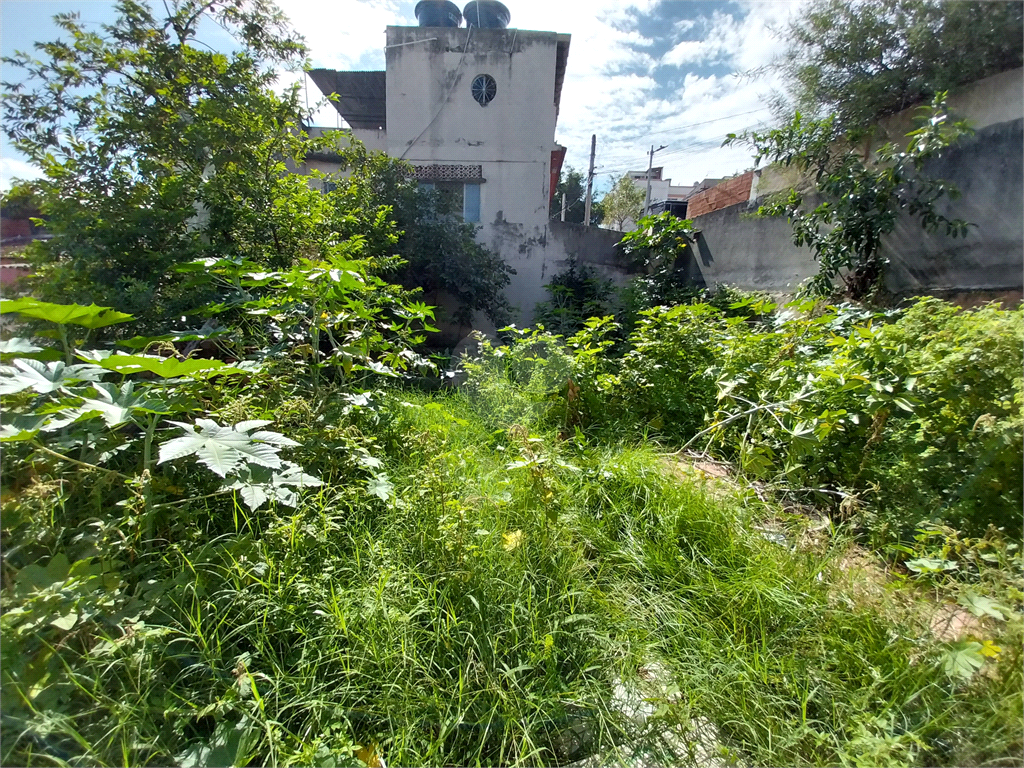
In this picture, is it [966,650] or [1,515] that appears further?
[1,515]

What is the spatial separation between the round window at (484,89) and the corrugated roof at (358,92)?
4.94ft

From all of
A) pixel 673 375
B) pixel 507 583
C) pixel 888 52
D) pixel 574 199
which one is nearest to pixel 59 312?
pixel 507 583

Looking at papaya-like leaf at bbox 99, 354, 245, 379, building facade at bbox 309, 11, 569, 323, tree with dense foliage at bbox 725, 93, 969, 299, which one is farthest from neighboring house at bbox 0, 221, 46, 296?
tree with dense foliage at bbox 725, 93, 969, 299

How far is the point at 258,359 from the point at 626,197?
74.3 feet

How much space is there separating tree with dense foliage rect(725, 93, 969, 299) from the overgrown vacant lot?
1.82 meters

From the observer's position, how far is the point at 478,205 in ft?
23.2

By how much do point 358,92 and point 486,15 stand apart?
104 inches

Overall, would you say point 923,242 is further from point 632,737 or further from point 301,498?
point 301,498

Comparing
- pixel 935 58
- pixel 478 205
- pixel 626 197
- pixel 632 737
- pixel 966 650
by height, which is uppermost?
pixel 626 197

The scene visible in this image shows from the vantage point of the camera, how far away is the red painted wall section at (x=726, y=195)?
5.61 meters

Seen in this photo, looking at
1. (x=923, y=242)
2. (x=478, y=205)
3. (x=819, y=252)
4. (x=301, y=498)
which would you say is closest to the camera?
(x=301, y=498)

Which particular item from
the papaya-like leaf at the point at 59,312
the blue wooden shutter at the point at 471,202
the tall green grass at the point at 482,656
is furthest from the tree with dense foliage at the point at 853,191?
the papaya-like leaf at the point at 59,312

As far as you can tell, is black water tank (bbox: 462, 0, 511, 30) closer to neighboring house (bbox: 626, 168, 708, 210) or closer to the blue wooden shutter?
the blue wooden shutter

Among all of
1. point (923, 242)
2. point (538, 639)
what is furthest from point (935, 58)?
point (538, 639)
